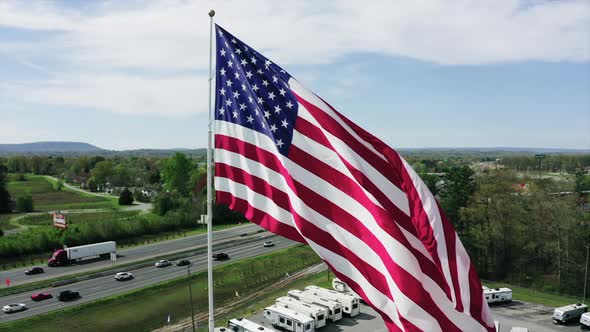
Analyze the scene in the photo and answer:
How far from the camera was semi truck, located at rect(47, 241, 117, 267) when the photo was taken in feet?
184

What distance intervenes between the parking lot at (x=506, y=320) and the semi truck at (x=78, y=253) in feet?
107

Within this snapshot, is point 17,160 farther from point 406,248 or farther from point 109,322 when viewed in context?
point 406,248

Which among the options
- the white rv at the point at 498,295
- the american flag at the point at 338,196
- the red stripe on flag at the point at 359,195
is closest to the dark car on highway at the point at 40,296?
the american flag at the point at 338,196

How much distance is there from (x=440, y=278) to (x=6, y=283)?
175 feet

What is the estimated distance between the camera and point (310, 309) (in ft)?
A: 115

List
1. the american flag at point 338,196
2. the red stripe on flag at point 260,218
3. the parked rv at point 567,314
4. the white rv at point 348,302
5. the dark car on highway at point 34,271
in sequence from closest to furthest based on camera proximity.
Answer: the american flag at point 338,196 < the red stripe on flag at point 260,218 < the parked rv at point 567,314 < the white rv at point 348,302 < the dark car on highway at point 34,271

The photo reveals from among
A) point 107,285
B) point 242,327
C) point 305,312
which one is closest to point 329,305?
point 305,312

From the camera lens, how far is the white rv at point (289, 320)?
3281cm

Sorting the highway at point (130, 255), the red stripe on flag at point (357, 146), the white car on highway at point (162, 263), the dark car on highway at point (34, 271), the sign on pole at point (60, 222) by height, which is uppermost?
the red stripe on flag at point (357, 146)

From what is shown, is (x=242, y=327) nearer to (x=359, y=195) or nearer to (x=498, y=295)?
(x=498, y=295)

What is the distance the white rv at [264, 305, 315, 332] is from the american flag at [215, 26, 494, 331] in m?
25.5

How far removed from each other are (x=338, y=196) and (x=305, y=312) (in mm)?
28001

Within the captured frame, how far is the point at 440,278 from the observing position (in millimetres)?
8453

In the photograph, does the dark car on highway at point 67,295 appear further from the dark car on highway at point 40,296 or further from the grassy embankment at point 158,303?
the grassy embankment at point 158,303
